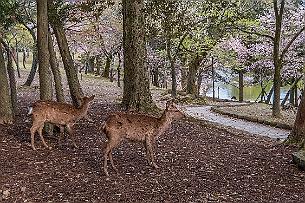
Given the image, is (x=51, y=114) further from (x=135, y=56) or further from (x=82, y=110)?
(x=135, y=56)

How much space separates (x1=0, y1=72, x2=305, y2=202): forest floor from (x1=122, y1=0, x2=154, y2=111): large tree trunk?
77.4 inches

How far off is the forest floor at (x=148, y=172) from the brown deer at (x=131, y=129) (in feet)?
1.23

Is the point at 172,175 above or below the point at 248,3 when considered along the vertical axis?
below

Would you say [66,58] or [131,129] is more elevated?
[66,58]

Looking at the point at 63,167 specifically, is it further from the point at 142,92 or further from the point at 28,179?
the point at 142,92

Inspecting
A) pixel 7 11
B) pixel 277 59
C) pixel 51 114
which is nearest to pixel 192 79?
pixel 277 59

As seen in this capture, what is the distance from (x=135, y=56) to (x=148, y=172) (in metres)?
4.80

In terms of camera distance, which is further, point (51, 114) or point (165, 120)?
point (51, 114)

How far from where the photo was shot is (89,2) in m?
12.2

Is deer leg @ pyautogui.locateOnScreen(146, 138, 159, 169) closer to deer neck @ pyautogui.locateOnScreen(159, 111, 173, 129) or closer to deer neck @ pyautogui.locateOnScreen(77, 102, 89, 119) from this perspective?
deer neck @ pyautogui.locateOnScreen(159, 111, 173, 129)

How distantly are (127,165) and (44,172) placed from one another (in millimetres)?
1192

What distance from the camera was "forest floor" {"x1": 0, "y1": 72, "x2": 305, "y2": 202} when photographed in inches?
223

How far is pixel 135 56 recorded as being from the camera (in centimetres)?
1085

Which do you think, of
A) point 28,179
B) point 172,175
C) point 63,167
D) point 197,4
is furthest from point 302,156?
point 197,4
